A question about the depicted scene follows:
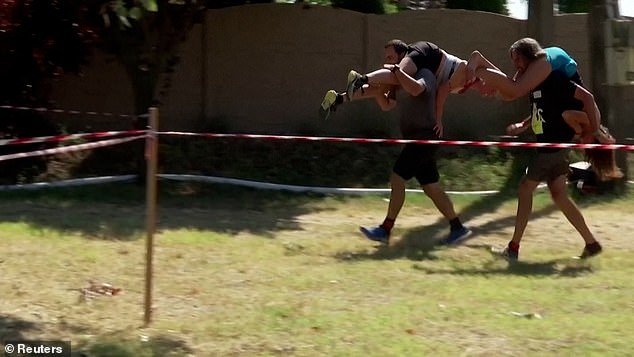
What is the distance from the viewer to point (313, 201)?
1112cm

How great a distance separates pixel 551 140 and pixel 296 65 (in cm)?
582

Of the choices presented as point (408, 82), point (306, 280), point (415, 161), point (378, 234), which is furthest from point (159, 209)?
point (306, 280)

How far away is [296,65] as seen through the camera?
44.8ft

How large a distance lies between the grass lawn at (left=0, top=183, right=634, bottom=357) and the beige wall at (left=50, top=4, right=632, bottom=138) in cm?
276

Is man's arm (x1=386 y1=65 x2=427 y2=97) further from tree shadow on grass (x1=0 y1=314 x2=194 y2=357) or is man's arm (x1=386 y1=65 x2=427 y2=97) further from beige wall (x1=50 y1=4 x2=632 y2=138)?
beige wall (x1=50 y1=4 x2=632 y2=138)

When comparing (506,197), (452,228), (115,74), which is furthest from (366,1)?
(452,228)

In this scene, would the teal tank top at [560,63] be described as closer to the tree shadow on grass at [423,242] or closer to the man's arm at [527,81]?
the man's arm at [527,81]

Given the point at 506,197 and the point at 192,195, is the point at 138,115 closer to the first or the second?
the point at 192,195

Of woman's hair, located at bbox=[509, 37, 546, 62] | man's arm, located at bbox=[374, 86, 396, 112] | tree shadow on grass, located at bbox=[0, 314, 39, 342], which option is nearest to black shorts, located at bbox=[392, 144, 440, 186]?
man's arm, located at bbox=[374, 86, 396, 112]

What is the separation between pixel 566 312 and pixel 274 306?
1.74 metres

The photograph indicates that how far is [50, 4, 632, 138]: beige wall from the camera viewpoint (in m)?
13.5

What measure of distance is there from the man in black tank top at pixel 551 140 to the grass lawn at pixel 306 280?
1.15 ft

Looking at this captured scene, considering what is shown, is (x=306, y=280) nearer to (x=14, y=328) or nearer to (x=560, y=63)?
(x=14, y=328)

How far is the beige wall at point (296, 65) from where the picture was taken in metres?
13.5
